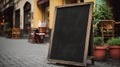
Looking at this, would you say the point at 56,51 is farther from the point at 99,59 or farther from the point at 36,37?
the point at 36,37

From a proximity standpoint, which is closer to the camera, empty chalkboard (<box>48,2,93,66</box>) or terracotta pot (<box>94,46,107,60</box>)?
empty chalkboard (<box>48,2,93,66</box>)

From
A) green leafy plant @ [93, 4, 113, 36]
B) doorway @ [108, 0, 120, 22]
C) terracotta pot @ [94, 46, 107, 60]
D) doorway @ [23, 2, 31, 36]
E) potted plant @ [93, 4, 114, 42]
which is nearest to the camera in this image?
terracotta pot @ [94, 46, 107, 60]

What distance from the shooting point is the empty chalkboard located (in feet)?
21.5

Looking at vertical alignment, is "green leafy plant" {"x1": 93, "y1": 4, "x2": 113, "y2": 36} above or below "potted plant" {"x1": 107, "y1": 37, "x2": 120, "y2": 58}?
above

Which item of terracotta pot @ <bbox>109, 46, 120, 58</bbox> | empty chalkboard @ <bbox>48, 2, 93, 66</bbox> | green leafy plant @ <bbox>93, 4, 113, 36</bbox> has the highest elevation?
green leafy plant @ <bbox>93, 4, 113, 36</bbox>

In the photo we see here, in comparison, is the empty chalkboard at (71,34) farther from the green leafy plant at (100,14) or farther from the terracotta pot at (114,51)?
the green leafy plant at (100,14)

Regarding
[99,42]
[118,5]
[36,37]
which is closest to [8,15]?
[36,37]

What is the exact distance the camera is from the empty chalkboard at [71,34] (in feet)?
21.5

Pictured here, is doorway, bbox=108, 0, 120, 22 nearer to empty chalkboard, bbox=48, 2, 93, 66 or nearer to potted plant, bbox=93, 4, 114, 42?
potted plant, bbox=93, 4, 114, 42

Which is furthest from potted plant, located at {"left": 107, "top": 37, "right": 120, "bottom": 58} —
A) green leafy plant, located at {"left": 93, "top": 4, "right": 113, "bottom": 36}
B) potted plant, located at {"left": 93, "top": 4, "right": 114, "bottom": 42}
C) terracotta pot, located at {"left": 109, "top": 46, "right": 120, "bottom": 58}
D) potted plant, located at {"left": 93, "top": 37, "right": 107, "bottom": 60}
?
green leafy plant, located at {"left": 93, "top": 4, "right": 113, "bottom": 36}

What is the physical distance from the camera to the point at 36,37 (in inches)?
667

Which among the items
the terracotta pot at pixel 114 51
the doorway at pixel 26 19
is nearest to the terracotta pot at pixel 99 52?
the terracotta pot at pixel 114 51

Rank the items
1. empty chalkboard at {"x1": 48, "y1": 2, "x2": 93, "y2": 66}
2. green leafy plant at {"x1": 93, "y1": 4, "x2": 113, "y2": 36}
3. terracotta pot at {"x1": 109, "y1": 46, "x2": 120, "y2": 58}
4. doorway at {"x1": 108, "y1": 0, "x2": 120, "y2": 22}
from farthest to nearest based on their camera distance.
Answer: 1. doorway at {"x1": 108, "y1": 0, "x2": 120, "y2": 22}
2. green leafy plant at {"x1": 93, "y1": 4, "x2": 113, "y2": 36}
3. terracotta pot at {"x1": 109, "y1": 46, "x2": 120, "y2": 58}
4. empty chalkboard at {"x1": 48, "y1": 2, "x2": 93, "y2": 66}

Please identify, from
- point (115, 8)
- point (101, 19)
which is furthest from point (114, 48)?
point (115, 8)
